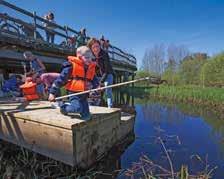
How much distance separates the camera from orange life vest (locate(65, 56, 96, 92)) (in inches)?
156

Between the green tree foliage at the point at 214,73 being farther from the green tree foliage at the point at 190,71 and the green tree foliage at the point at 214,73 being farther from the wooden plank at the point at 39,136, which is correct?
the wooden plank at the point at 39,136

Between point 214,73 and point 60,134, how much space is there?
2645 cm

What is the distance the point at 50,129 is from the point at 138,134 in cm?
537

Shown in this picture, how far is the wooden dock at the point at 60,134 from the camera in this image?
151 inches

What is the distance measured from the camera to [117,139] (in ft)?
19.6

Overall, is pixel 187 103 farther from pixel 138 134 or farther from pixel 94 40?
pixel 94 40

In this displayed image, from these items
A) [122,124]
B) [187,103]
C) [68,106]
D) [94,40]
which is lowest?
[187,103]

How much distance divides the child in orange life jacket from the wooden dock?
0.77 feet

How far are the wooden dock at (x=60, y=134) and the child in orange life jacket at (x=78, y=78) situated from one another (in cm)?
23

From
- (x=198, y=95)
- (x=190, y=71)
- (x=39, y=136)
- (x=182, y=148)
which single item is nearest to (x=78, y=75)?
(x=39, y=136)

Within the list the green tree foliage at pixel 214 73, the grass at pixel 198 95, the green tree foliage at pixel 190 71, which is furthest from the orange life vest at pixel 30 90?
the green tree foliage at pixel 190 71

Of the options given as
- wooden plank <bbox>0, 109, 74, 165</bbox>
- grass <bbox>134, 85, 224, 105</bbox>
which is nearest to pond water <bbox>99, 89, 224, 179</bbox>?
wooden plank <bbox>0, 109, 74, 165</bbox>

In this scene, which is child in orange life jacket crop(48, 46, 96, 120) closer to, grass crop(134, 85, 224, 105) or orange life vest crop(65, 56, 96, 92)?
orange life vest crop(65, 56, 96, 92)

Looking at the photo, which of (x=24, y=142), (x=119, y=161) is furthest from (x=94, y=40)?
(x=119, y=161)
